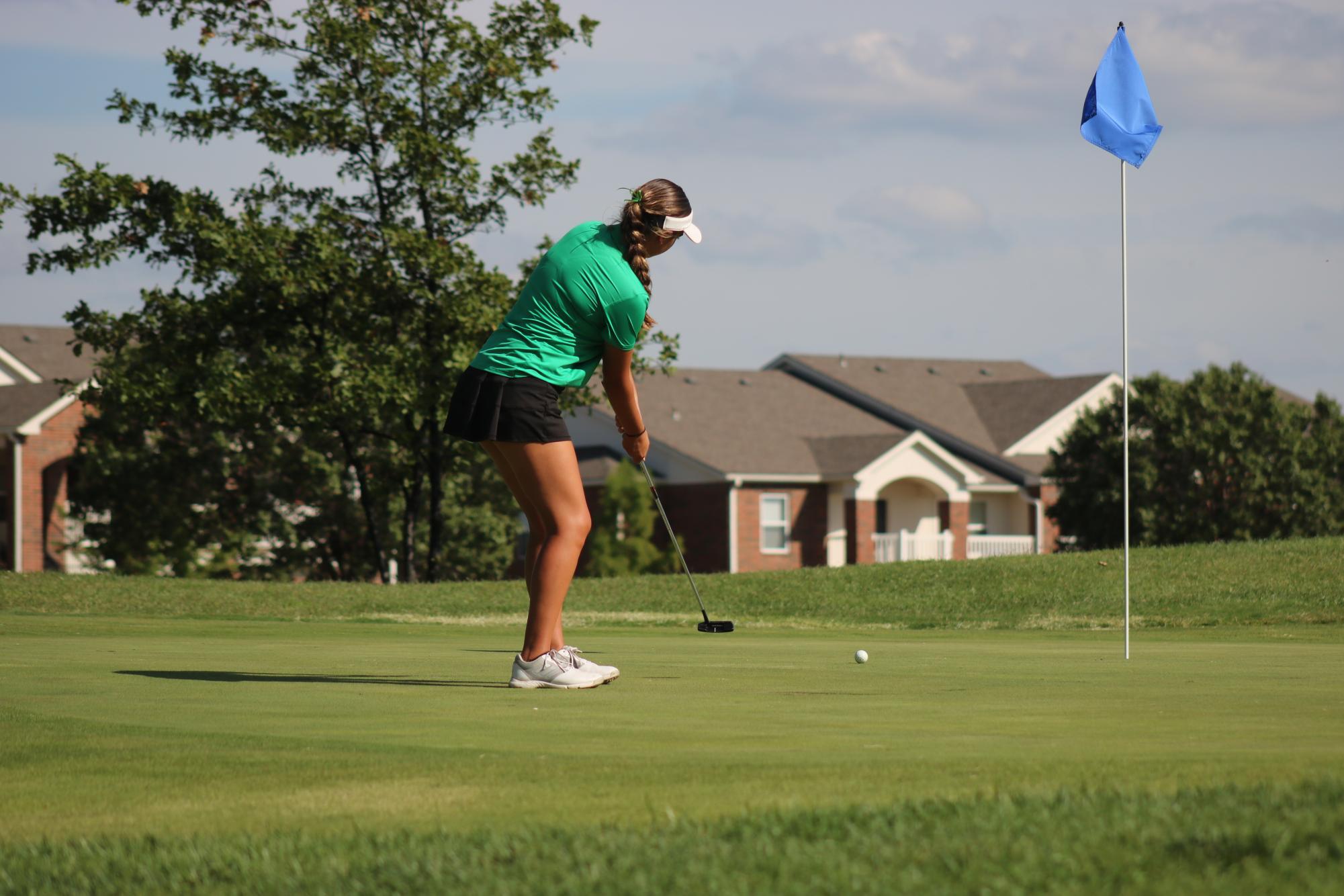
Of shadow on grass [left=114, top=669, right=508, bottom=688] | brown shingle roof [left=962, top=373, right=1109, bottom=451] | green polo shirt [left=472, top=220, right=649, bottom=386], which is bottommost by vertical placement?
shadow on grass [left=114, top=669, right=508, bottom=688]

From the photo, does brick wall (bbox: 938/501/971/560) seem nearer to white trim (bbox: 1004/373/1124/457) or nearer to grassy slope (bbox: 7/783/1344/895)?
white trim (bbox: 1004/373/1124/457)

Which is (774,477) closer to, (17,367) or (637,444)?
(17,367)

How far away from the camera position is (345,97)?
999 inches

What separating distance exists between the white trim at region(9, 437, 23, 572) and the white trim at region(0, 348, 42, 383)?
8162mm

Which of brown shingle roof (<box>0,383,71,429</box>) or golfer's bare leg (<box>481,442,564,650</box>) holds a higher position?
brown shingle roof (<box>0,383,71,429</box>)

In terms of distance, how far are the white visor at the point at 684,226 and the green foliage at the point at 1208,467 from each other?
104 ft

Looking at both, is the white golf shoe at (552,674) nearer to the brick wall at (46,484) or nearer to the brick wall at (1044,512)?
the brick wall at (46,484)

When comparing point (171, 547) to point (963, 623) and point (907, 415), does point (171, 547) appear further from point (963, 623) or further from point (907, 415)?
point (907, 415)

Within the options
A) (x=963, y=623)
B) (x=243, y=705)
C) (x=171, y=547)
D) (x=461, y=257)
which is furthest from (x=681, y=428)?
(x=243, y=705)

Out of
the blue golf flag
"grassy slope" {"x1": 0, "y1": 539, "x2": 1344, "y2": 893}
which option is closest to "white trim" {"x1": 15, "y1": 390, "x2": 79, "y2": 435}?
"grassy slope" {"x1": 0, "y1": 539, "x2": 1344, "y2": 893}

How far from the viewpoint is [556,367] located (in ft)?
23.7

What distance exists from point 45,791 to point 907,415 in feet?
159

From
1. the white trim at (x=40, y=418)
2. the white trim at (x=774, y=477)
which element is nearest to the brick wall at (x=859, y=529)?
the white trim at (x=774, y=477)

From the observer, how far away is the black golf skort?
7133mm
